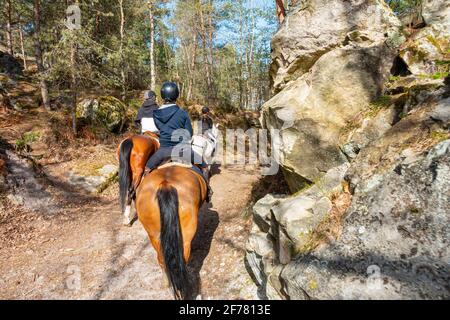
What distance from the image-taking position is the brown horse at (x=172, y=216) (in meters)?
3.16

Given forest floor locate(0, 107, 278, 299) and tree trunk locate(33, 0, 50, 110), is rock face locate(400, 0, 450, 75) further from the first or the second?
tree trunk locate(33, 0, 50, 110)

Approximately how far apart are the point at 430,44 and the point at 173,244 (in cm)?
499

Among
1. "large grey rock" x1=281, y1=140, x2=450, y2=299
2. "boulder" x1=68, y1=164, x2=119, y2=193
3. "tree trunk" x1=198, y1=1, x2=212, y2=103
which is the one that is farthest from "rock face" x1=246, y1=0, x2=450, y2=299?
"tree trunk" x1=198, y1=1, x2=212, y2=103

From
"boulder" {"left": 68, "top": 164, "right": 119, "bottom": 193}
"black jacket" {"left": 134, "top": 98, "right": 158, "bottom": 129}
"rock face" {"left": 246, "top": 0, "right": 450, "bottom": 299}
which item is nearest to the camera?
"rock face" {"left": 246, "top": 0, "right": 450, "bottom": 299}

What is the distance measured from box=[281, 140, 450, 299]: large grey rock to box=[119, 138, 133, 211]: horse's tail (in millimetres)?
3898

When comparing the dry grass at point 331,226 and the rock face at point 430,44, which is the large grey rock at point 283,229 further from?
the rock face at point 430,44

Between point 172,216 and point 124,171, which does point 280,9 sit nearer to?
point 124,171

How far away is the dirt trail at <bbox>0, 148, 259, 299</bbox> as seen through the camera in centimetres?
400

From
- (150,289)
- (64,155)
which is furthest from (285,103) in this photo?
(64,155)

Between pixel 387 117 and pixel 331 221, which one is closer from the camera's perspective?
pixel 331 221

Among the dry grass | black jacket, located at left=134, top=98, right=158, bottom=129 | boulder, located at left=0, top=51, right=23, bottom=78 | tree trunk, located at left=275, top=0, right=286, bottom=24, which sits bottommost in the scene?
the dry grass

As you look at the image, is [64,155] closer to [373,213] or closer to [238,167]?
[238,167]
